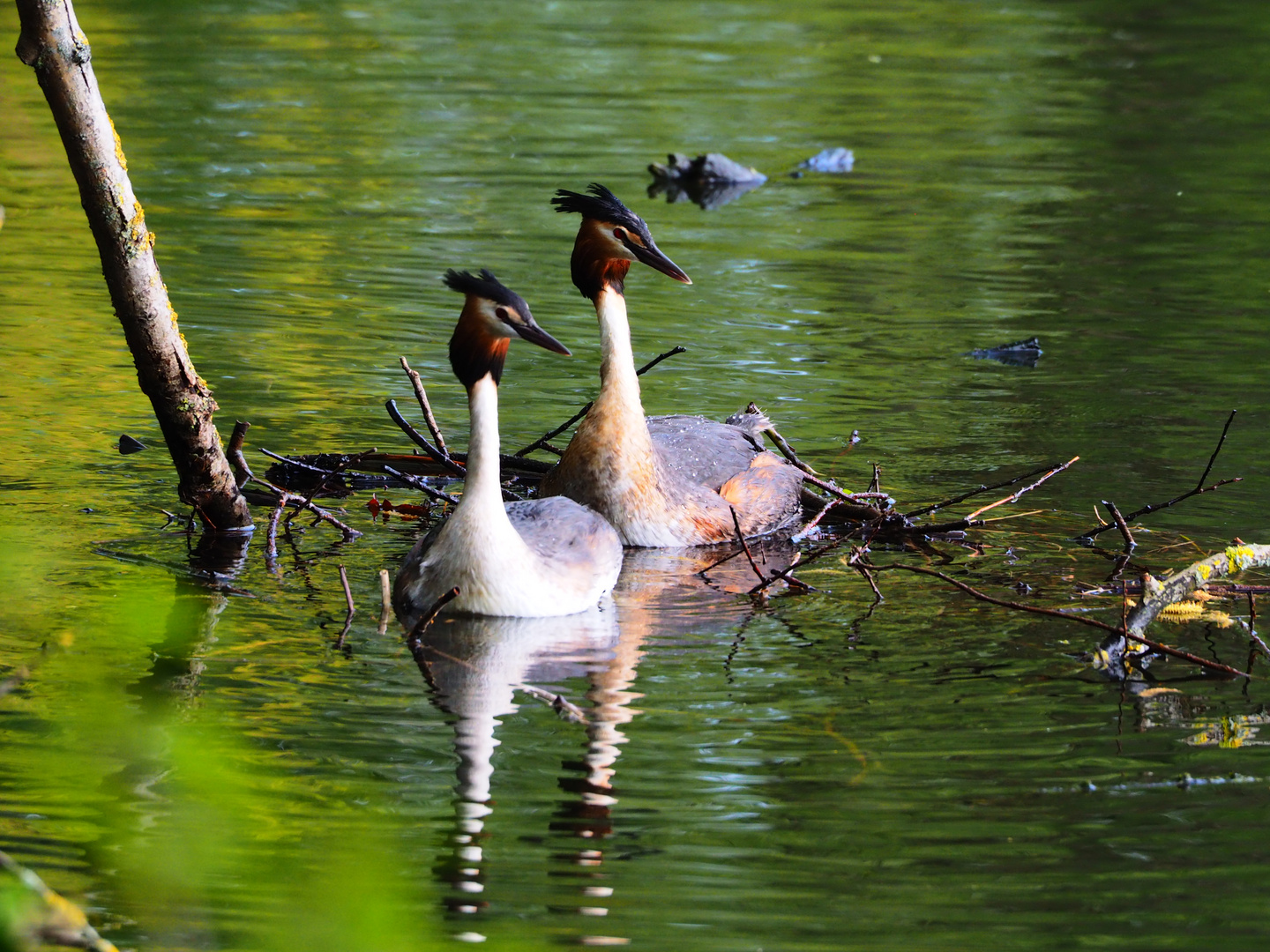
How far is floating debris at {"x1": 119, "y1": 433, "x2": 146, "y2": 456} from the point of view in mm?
9523

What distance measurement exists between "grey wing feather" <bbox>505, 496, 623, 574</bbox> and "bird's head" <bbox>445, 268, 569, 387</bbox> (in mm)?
778

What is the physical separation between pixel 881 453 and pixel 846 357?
7.63 ft

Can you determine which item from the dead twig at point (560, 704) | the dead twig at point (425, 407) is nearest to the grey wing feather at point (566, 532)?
the dead twig at point (425, 407)

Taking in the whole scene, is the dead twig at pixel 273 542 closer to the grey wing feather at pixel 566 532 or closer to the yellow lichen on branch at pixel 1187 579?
the grey wing feather at pixel 566 532

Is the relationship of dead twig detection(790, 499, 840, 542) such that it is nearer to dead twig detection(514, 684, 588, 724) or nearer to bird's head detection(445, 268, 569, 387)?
bird's head detection(445, 268, 569, 387)

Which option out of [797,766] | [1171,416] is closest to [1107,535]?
[1171,416]

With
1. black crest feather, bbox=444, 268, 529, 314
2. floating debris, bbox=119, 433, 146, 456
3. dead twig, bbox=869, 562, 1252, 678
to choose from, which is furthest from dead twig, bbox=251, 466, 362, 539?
dead twig, bbox=869, 562, 1252, 678

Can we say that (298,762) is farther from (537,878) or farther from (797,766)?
(797,766)

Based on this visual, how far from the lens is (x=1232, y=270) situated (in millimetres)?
14352

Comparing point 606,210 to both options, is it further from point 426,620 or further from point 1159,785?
point 1159,785

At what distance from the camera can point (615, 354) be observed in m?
8.34

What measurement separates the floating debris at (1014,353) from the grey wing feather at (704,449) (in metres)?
3.50

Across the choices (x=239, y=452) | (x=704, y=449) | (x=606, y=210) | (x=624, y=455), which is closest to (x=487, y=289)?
(x=606, y=210)

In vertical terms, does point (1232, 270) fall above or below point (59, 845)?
above
